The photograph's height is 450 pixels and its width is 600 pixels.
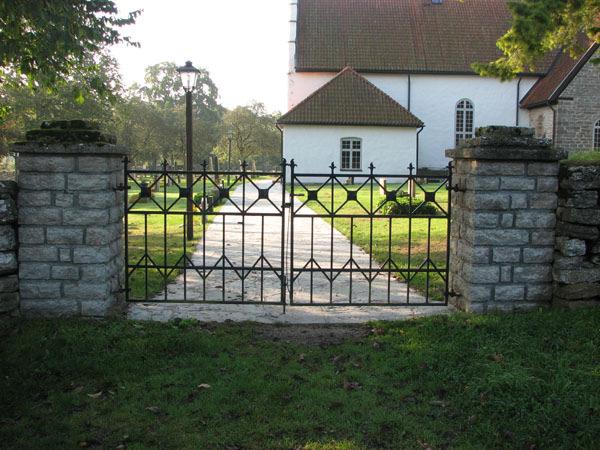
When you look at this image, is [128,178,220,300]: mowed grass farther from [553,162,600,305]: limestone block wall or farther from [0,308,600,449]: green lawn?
[553,162,600,305]: limestone block wall

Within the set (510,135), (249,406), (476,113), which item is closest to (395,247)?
(510,135)

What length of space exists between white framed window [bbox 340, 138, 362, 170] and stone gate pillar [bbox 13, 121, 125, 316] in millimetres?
25224

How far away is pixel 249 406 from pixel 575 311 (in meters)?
3.50

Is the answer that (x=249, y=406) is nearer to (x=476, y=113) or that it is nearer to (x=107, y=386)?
(x=107, y=386)

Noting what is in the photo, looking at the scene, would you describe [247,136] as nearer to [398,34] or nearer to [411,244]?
[398,34]

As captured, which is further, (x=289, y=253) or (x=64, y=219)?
(x=289, y=253)

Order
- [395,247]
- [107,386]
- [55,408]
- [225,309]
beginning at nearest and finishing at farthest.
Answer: [55,408] < [107,386] < [225,309] < [395,247]

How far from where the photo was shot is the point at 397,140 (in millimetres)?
30641

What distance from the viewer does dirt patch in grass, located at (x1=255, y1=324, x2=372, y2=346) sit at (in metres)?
5.61

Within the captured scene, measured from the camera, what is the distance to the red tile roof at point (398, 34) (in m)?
34.7

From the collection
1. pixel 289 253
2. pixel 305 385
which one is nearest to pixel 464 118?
pixel 289 253

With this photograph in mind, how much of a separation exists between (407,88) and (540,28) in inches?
981

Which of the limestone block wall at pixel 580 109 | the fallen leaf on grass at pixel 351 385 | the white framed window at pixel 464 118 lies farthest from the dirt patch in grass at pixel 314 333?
the white framed window at pixel 464 118

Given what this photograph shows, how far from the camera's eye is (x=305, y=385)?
4.59 meters
